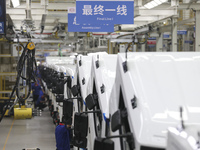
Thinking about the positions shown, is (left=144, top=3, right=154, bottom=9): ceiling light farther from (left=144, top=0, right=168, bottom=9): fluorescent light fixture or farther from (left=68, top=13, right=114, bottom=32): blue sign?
Answer: (left=68, top=13, right=114, bottom=32): blue sign

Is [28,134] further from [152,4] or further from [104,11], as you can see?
[152,4]

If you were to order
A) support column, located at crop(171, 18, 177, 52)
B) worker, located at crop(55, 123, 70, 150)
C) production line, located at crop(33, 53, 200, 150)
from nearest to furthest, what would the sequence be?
1. production line, located at crop(33, 53, 200, 150)
2. worker, located at crop(55, 123, 70, 150)
3. support column, located at crop(171, 18, 177, 52)

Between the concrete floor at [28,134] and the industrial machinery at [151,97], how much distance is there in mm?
8403

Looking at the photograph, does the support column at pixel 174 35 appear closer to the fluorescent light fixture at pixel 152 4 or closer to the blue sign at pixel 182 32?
the fluorescent light fixture at pixel 152 4

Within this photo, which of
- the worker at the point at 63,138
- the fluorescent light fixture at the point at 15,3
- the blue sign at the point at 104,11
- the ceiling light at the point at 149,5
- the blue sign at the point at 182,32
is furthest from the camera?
the blue sign at the point at 182,32

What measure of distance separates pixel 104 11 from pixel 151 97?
8.84m

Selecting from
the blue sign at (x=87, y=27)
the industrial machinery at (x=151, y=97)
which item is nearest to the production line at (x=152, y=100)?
the industrial machinery at (x=151, y=97)

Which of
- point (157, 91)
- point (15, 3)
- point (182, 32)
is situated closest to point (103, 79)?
point (157, 91)

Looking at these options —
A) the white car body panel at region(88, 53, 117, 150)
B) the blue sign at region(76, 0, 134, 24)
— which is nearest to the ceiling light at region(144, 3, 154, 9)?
the blue sign at region(76, 0, 134, 24)

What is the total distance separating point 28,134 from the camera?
1325 cm

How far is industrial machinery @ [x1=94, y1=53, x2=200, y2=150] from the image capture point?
2.50 metres

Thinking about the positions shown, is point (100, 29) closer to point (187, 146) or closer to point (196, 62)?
point (196, 62)

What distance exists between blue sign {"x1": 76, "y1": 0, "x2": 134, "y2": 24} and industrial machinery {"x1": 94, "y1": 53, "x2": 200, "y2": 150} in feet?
26.5

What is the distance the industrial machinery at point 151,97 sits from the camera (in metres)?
2.50
